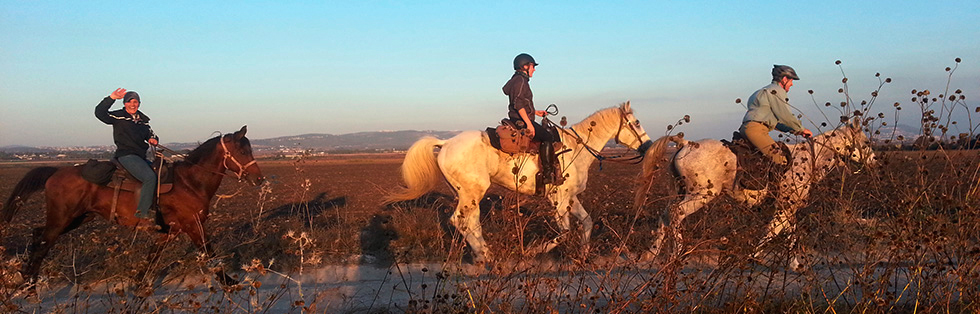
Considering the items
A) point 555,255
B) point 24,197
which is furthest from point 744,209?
point 24,197

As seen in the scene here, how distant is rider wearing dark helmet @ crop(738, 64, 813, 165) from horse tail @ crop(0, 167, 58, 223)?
8245mm

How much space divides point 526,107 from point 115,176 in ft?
15.8

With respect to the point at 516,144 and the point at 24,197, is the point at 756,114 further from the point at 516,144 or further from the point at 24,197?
the point at 24,197

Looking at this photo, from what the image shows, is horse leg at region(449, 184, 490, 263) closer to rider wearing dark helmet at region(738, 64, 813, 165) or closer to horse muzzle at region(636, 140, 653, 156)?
horse muzzle at region(636, 140, 653, 156)

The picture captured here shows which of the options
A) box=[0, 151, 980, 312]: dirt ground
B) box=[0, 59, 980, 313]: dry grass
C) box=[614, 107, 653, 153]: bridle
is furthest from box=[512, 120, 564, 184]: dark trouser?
box=[614, 107, 653, 153]: bridle

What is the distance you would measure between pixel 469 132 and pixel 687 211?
2977 mm

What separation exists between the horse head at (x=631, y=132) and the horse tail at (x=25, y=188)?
700 cm

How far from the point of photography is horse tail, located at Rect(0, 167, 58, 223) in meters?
6.56

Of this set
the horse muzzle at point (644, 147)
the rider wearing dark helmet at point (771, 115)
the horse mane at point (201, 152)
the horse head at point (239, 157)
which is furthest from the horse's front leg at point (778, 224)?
the horse mane at point (201, 152)

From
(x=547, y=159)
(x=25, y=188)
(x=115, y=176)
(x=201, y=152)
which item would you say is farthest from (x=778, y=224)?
(x=25, y=188)

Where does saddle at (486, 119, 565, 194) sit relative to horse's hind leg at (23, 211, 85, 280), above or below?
above

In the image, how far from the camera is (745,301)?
4113 millimetres

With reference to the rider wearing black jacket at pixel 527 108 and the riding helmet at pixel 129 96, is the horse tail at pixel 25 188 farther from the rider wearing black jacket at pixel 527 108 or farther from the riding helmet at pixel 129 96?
the rider wearing black jacket at pixel 527 108

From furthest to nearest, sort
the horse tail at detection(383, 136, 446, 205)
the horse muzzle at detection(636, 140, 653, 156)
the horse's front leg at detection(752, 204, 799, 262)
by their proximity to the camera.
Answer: the horse muzzle at detection(636, 140, 653, 156)
the horse tail at detection(383, 136, 446, 205)
the horse's front leg at detection(752, 204, 799, 262)
